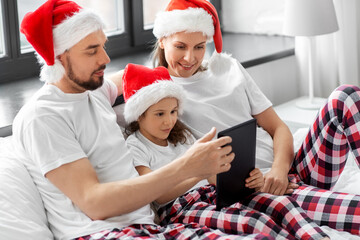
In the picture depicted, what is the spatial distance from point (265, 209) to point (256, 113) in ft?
1.64

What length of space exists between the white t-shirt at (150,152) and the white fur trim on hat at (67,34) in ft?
1.14

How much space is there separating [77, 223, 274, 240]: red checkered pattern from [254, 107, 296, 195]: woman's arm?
0.34 m

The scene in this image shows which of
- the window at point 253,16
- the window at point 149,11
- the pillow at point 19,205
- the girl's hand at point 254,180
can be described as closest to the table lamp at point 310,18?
the window at point 253,16

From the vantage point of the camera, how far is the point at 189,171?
5.23ft

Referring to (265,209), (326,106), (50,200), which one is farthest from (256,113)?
(50,200)

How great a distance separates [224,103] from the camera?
7.04 feet

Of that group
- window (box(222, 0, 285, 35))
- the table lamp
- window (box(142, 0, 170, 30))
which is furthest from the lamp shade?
window (box(142, 0, 170, 30))

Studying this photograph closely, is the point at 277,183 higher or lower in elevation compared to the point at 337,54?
lower

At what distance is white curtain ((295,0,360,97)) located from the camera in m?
3.11

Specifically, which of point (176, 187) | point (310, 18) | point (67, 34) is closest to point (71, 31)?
point (67, 34)

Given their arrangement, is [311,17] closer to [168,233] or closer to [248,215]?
[248,215]

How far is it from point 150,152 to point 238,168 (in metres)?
0.31

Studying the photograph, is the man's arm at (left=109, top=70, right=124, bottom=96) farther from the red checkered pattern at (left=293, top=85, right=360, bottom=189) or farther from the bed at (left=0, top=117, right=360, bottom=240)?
the red checkered pattern at (left=293, top=85, right=360, bottom=189)

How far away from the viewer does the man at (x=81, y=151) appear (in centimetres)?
159
